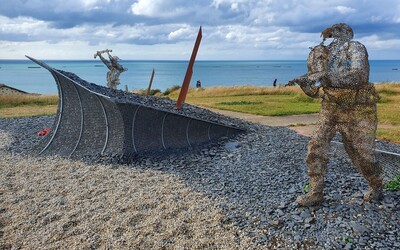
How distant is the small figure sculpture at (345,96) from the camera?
215 inches

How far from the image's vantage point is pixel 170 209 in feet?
22.4

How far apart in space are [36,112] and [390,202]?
677 inches

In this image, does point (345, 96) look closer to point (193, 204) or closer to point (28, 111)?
point (193, 204)

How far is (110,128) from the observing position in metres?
10.3

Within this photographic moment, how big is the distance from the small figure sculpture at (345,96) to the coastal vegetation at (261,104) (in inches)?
259

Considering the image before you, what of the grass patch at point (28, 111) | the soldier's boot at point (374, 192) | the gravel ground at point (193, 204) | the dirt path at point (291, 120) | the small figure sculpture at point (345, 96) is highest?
the small figure sculpture at point (345, 96)

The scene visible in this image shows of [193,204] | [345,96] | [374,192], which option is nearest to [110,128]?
[193,204]

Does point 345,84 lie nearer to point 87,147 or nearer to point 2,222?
point 2,222

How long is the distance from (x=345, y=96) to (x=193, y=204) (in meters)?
3.02

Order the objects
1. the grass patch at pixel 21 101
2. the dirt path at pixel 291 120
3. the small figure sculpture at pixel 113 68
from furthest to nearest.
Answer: the grass patch at pixel 21 101 < the small figure sculpture at pixel 113 68 < the dirt path at pixel 291 120

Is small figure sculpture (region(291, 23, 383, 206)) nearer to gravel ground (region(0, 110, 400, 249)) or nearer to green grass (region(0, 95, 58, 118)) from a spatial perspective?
gravel ground (region(0, 110, 400, 249))

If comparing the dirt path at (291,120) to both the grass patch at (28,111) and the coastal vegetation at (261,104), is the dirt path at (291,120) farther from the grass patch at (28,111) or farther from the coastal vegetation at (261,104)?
the grass patch at (28,111)

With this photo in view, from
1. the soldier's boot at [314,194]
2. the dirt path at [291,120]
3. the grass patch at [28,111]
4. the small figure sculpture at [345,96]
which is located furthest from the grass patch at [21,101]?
the small figure sculpture at [345,96]

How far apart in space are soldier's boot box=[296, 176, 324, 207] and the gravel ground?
11cm
